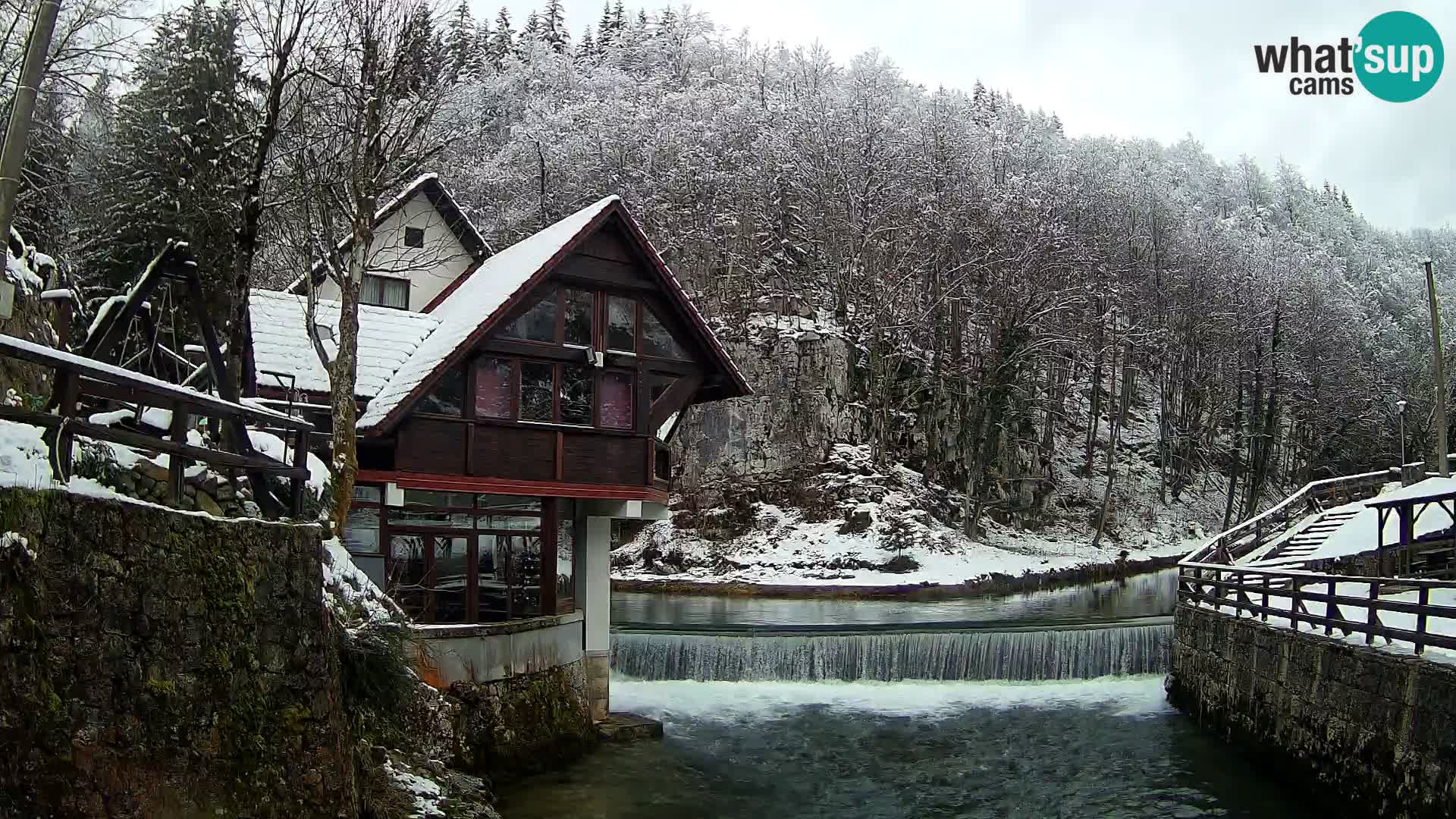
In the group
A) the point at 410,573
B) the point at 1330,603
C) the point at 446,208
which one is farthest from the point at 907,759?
the point at 446,208

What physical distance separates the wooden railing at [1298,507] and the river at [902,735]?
6.85 m

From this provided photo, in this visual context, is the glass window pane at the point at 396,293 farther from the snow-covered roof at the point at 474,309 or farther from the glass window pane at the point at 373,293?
the snow-covered roof at the point at 474,309

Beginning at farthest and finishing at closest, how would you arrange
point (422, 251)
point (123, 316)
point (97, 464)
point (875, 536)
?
point (875, 536)
point (422, 251)
point (123, 316)
point (97, 464)

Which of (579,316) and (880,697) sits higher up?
(579,316)

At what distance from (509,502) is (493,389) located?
6.99 feet

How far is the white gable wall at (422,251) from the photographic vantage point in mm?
27734

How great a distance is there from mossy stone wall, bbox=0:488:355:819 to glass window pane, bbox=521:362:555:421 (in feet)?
32.4

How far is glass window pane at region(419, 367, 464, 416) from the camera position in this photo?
19.3 meters

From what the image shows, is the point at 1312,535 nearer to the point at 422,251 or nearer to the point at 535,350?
the point at 535,350

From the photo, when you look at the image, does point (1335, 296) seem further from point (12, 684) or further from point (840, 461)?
point (12, 684)

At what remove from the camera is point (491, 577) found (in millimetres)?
20094

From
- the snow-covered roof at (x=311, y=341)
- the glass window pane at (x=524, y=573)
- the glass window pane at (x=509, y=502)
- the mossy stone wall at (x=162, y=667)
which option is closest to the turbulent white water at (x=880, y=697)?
the glass window pane at (x=524, y=573)

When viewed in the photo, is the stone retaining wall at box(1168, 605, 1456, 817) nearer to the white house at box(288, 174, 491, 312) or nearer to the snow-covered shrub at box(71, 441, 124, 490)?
Result: the snow-covered shrub at box(71, 441, 124, 490)

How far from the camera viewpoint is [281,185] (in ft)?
69.1
